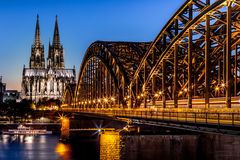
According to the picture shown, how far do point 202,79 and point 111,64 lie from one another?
46582 mm

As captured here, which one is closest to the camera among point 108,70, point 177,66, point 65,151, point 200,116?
point 200,116

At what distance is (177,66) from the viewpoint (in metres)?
53.5

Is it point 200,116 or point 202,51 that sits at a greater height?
point 202,51

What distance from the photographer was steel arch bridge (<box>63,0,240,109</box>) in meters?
44.4

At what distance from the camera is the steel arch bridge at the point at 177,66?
4441 cm

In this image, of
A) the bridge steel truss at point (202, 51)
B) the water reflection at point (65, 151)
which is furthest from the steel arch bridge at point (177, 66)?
the water reflection at point (65, 151)

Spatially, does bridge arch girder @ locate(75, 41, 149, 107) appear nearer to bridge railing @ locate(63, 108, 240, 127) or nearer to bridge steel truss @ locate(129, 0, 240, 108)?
bridge steel truss @ locate(129, 0, 240, 108)

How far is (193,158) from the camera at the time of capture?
2456 inches

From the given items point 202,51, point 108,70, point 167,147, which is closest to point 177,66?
point 202,51

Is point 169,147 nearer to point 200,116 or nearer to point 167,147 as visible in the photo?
point 167,147

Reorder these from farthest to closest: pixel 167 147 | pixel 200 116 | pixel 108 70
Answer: pixel 108 70 → pixel 167 147 → pixel 200 116

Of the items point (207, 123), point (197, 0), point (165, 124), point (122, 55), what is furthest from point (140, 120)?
point (122, 55)

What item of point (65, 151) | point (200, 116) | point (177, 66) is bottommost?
point (65, 151)

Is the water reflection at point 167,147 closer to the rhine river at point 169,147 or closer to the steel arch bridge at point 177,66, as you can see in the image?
the rhine river at point 169,147
